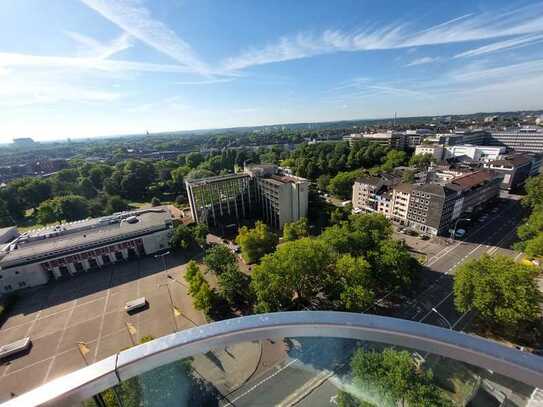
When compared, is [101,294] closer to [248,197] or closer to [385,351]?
[248,197]

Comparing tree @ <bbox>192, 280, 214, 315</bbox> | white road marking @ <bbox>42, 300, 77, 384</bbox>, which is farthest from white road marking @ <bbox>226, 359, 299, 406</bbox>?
white road marking @ <bbox>42, 300, 77, 384</bbox>

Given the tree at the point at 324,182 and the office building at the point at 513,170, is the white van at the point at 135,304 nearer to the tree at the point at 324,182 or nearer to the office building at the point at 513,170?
the tree at the point at 324,182

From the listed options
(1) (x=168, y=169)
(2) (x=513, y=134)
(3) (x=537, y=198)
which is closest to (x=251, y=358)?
(3) (x=537, y=198)

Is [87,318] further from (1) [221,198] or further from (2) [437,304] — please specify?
(2) [437,304]

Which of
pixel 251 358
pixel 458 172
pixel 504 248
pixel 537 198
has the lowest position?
pixel 504 248

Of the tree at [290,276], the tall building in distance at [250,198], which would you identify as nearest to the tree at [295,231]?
the tall building in distance at [250,198]

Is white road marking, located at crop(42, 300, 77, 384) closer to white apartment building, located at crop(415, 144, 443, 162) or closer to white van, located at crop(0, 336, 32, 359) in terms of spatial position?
Answer: white van, located at crop(0, 336, 32, 359)

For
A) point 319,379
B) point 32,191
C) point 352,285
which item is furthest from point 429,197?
point 32,191
